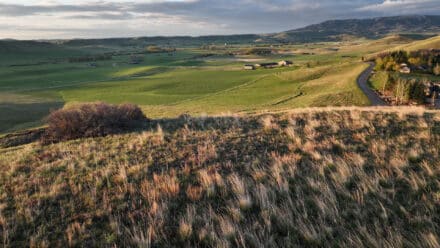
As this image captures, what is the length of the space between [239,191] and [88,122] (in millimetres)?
11250

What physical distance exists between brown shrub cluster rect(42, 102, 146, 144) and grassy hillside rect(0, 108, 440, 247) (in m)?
2.98

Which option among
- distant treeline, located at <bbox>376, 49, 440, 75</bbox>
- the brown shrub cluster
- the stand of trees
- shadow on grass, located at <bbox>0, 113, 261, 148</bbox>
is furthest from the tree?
the brown shrub cluster

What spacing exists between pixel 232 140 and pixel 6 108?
153 ft

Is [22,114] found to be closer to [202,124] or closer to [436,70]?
[202,124]

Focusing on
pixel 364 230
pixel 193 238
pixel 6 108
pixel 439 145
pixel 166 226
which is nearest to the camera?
pixel 364 230

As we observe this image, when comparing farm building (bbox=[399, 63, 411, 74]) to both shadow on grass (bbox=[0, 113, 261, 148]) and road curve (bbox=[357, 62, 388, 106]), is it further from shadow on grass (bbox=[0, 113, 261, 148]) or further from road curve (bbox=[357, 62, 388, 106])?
shadow on grass (bbox=[0, 113, 261, 148])

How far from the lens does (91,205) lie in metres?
6.86

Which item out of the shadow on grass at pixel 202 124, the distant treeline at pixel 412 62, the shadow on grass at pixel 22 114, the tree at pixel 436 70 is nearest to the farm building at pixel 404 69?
the distant treeline at pixel 412 62

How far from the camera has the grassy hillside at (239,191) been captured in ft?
17.5

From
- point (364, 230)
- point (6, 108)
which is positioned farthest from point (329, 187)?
point (6, 108)

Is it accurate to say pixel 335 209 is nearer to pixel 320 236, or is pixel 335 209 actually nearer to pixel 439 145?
pixel 320 236

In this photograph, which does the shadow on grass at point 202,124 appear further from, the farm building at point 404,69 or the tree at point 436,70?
the tree at point 436,70

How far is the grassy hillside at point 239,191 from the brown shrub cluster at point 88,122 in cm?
298

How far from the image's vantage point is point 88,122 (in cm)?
1545
